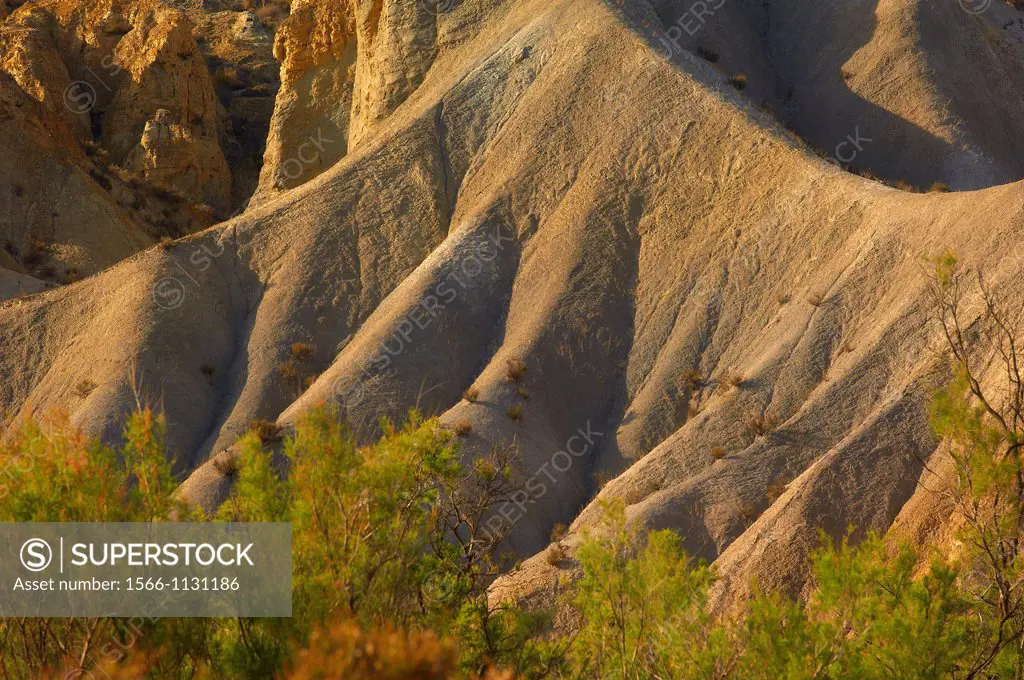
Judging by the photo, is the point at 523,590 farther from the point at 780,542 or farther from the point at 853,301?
the point at 853,301

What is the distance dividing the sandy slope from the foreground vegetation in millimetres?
7614

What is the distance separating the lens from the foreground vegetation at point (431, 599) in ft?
38.2

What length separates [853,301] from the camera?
28.3m

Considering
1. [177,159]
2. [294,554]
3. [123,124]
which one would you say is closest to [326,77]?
[177,159]

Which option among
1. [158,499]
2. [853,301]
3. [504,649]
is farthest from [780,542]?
[158,499]

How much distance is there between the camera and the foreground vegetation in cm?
1165

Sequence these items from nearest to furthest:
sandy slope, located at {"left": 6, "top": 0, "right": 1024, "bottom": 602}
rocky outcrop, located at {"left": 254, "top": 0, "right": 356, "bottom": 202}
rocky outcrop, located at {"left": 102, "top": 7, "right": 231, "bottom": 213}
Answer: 1. sandy slope, located at {"left": 6, "top": 0, "right": 1024, "bottom": 602}
2. rocky outcrop, located at {"left": 254, "top": 0, "right": 356, "bottom": 202}
3. rocky outcrop, located at {"left": 102, "top": 7, "right": 231, "bottom": 213}

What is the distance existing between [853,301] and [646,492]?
6.80m

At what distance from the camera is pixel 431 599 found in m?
14.4

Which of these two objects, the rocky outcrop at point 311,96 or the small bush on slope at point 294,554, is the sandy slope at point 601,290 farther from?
the small bush on slope at point 294,554

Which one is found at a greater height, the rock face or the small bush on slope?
the rock face

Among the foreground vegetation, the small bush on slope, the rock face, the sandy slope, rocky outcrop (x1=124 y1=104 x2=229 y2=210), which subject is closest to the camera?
the small bush on slope

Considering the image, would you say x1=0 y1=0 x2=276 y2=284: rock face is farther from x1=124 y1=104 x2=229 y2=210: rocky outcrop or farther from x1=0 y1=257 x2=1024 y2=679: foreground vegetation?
x1=0 y1=257 x2=1024 y2=679: foreground vegetation

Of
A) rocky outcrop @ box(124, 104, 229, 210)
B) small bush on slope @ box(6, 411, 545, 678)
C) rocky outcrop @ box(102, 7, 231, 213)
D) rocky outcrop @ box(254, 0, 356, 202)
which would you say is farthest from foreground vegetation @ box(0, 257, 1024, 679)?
rocky outcrop @ box(102, 7, 231, 213)
